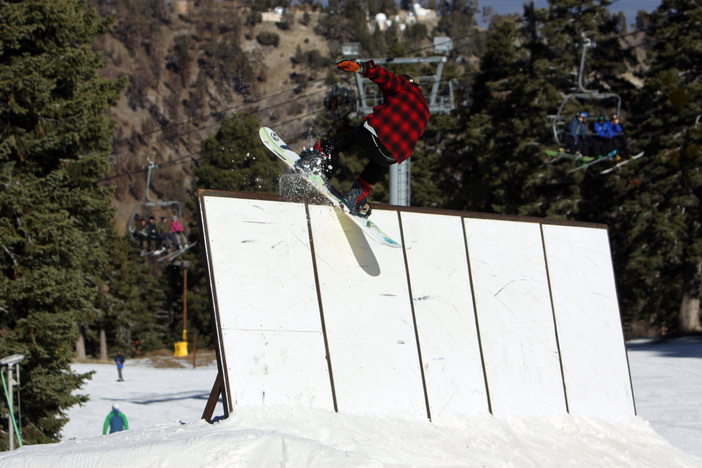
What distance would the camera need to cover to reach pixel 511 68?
35094 mm

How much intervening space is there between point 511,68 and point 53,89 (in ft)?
85.9

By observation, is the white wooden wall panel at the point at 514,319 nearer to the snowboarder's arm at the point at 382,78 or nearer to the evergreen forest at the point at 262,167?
the snowboarder's arm at the point at 382,78

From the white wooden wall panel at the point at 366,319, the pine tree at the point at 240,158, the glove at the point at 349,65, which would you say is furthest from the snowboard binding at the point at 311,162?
the pine tree at the point at 240,158

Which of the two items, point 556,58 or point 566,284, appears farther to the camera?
point 556,58

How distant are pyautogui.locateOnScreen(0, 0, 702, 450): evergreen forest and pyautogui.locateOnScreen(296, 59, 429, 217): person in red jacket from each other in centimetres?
262

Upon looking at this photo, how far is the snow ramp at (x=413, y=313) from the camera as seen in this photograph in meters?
5.97

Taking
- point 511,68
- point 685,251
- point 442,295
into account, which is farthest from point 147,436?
point 511,68

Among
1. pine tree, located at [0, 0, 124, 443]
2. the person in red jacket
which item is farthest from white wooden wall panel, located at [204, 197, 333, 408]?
pine tree, located at [0, 0, 124, 443]

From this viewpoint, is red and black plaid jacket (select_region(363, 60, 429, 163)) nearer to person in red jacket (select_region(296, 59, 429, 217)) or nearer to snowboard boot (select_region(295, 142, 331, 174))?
person in red jacket (select_region(296, 59, 429, 217))

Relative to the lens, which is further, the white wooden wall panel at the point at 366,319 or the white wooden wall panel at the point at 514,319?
the white wooden wall panel at the point at 514,319

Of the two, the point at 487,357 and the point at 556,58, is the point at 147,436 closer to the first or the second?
the point at 487,357

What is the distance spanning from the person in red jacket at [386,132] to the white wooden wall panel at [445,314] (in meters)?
0.88

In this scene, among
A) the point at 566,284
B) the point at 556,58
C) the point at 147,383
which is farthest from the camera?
the point at 556,58

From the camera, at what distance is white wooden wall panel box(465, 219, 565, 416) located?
7.53 meters
